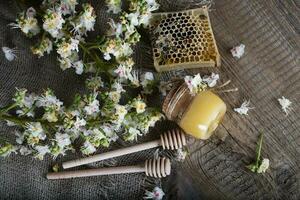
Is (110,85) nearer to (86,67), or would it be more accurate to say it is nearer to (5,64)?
(86,67)

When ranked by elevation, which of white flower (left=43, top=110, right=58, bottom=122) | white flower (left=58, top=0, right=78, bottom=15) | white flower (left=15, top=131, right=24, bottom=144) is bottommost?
white flower (left=43, top=110, right=58, bottom=122)

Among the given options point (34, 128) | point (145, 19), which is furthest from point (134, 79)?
point (34, 128)

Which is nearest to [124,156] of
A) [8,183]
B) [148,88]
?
[148,88]

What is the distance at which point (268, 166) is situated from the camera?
121 cm

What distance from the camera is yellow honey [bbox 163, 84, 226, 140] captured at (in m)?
1.13

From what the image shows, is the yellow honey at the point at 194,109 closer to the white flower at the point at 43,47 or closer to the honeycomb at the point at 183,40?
the honeycomb at the point at 183,40

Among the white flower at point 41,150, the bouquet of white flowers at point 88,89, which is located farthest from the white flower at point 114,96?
the white flower at point 41,150

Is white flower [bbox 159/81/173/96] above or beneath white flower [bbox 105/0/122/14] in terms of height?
beneath

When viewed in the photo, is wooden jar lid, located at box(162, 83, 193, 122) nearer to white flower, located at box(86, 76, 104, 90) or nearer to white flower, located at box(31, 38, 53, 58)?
white flower, located at box(86, 76, 104, 90)

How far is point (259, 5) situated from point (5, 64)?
62cm

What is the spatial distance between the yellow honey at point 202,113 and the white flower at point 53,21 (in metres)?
0.33

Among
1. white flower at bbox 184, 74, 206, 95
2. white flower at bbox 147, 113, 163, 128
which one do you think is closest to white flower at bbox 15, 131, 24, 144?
white flower at bbox 147, 113, 163, 128

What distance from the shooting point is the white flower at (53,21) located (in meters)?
1.13

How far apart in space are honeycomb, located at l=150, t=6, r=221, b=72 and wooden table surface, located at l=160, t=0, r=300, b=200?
4 cm
